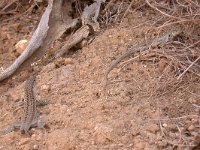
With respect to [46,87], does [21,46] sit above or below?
above

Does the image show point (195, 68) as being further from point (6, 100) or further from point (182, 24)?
point (6, 100)

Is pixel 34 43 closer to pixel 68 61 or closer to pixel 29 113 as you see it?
pixel 68 61

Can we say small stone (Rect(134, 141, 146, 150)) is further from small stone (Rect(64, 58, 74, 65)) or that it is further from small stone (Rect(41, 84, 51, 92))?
small stone (Rect(64, 58, 74, 65))

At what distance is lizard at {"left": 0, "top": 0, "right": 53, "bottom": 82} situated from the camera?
209 inches

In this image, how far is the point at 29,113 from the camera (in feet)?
15.1

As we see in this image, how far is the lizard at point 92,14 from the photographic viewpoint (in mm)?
5605

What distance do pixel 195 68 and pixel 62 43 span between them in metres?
1.52

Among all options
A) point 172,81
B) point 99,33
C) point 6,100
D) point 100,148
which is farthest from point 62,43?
point 100,148

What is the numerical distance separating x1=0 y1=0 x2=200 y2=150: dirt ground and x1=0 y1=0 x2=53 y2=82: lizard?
93mm

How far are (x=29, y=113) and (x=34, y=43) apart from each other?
3.51 feet

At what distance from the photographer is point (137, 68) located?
4.88 meters

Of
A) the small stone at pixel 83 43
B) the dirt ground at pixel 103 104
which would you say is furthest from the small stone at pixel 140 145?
the small stone at pixel 83 43

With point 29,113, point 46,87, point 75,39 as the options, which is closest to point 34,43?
point 75,39

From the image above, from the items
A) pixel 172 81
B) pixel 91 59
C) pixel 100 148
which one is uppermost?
pixel 91 59
